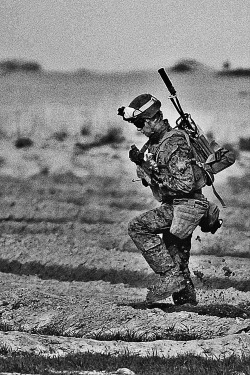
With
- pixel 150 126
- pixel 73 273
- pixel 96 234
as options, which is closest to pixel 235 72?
pixel 96 234

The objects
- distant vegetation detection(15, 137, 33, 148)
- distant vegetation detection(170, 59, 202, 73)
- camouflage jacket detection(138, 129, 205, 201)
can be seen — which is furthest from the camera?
distant vegetation detection(15, 137, 33, 148)

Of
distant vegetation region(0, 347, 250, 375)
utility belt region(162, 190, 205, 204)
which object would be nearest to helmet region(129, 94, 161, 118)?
utility belt region(162, 190, 205, 204)

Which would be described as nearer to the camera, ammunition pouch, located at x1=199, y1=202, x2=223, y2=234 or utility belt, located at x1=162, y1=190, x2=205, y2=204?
utility belt, located at x1=162, y1=190, x2=205, y2=204

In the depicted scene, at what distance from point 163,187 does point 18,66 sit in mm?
14652

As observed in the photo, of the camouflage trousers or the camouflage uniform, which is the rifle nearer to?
the camouflage uniform

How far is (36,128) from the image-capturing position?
31.4m

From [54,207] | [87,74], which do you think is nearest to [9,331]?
[54,207]

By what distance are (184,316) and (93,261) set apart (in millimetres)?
6350

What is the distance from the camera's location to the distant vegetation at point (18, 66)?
2956cm

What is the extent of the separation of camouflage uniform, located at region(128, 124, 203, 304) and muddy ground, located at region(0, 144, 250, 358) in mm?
511

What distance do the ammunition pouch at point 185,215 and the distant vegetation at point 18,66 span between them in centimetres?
1421

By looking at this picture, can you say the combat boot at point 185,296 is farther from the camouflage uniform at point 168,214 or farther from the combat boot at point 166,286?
the combat boot at point 166,286

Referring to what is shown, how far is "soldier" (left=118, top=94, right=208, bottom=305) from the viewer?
1545 centimetres

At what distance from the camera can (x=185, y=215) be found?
15.6m
